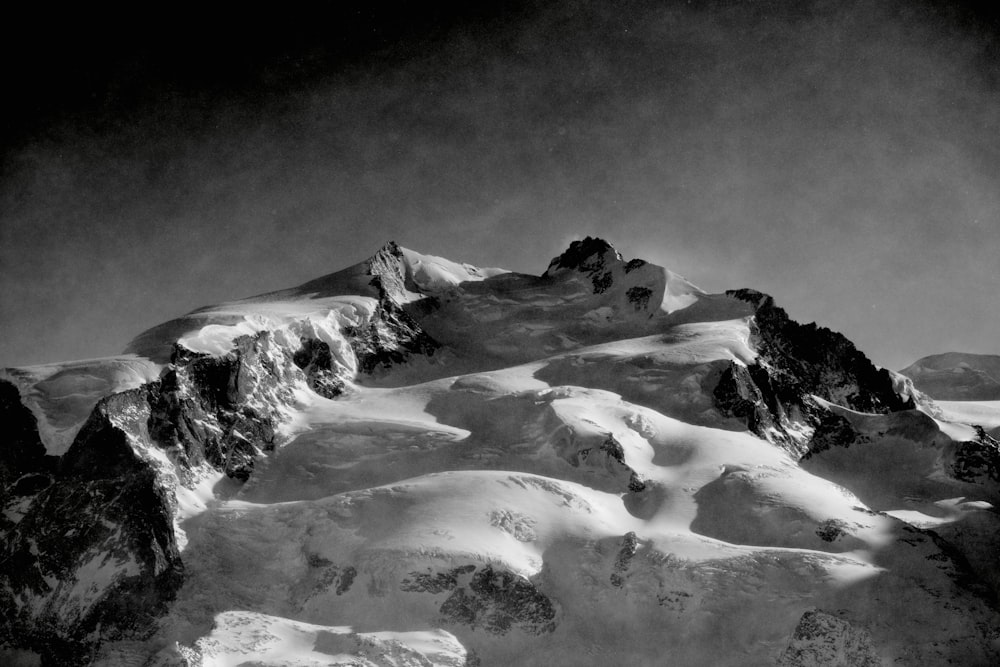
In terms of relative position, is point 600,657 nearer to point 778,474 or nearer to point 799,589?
point 799,589

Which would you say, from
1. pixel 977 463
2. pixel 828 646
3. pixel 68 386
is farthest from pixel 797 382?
pixel 68 386

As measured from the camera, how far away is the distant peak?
173 m

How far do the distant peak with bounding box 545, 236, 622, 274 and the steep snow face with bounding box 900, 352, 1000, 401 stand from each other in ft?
236

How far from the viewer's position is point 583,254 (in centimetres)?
17625

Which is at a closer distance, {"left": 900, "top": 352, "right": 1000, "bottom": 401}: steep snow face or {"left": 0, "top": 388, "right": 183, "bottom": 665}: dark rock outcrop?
{"left": 0, "top": 388, "right": 183, "bottom": 665}: dark rock outcrop

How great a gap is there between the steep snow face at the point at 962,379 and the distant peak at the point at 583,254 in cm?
7199

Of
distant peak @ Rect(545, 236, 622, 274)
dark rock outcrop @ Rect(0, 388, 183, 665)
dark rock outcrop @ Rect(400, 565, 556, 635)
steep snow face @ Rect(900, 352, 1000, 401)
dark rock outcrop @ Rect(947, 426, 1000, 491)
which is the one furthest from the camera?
steep snow face @ Rect(900, 352, 1000, 401)

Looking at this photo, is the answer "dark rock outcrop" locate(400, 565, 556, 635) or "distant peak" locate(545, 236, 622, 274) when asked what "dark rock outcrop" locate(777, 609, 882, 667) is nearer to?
"dark rock outcrop" locate(400, 565, 556, 635)

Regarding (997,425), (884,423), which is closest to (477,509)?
(884,423)

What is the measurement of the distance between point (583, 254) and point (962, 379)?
269 feet

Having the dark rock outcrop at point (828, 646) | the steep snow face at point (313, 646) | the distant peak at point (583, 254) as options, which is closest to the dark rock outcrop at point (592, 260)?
the distant peak at point (583, 254)

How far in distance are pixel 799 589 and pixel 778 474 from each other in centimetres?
2256

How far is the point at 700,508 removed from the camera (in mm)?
96312

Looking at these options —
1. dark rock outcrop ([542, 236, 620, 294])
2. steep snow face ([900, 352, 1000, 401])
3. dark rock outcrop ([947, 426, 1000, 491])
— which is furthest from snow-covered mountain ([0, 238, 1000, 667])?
steep snow face ([900, 352, 1000, 401])
